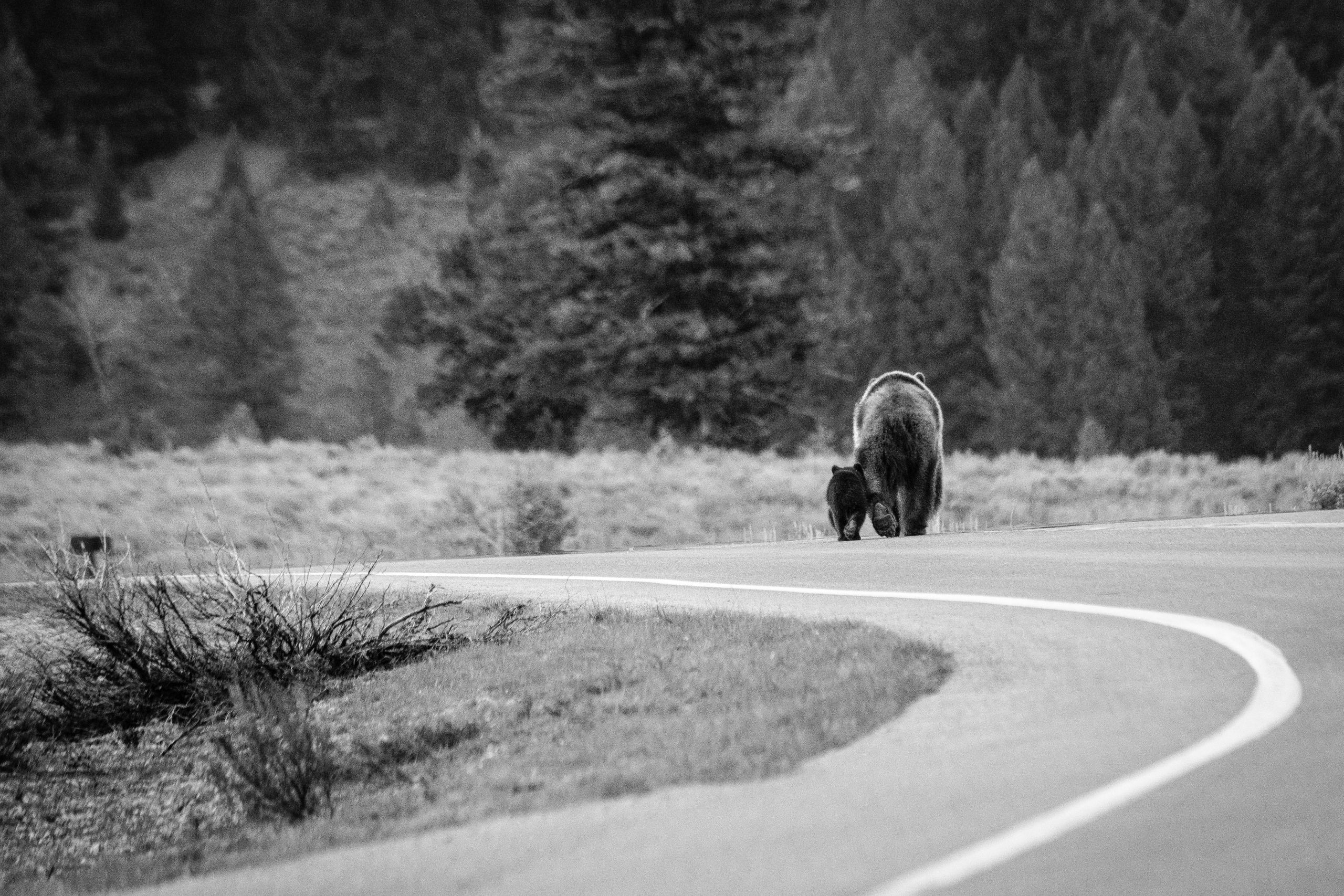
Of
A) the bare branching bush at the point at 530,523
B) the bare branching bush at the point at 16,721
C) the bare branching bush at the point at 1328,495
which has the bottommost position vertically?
the bare branching bush at the point at 16,721

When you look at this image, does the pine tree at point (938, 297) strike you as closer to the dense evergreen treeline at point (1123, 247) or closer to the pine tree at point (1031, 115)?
the dense evergreen treeline at point (1123, 247)

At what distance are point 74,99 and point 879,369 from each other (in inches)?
2342

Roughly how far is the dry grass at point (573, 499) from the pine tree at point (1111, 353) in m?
31.4

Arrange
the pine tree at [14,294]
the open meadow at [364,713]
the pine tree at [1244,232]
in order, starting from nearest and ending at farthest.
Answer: the open meadow at [364,713], the pine tree at [14,294], the pine tree at [1244,232]

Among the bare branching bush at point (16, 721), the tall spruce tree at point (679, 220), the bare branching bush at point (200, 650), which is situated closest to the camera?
the bare branching bush at point (16, 721)

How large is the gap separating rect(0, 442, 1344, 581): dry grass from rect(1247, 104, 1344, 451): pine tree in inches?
1468

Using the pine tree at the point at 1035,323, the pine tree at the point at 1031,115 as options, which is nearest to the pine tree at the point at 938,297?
the pine tree at the point at 1035,323

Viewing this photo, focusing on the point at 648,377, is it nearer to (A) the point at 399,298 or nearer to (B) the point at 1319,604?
(B) the point at 1319,604

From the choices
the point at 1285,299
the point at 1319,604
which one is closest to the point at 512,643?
the point at 1319,604

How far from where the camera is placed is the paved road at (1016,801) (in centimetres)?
387

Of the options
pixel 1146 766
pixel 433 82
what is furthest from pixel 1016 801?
pixel 433 82

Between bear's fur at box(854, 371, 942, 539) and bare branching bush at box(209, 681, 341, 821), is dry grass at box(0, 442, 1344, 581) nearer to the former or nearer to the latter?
bear's fur at box(854, 371, 942, 539)

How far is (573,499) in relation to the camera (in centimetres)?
1986

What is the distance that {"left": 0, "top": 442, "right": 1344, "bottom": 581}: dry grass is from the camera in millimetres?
18109
